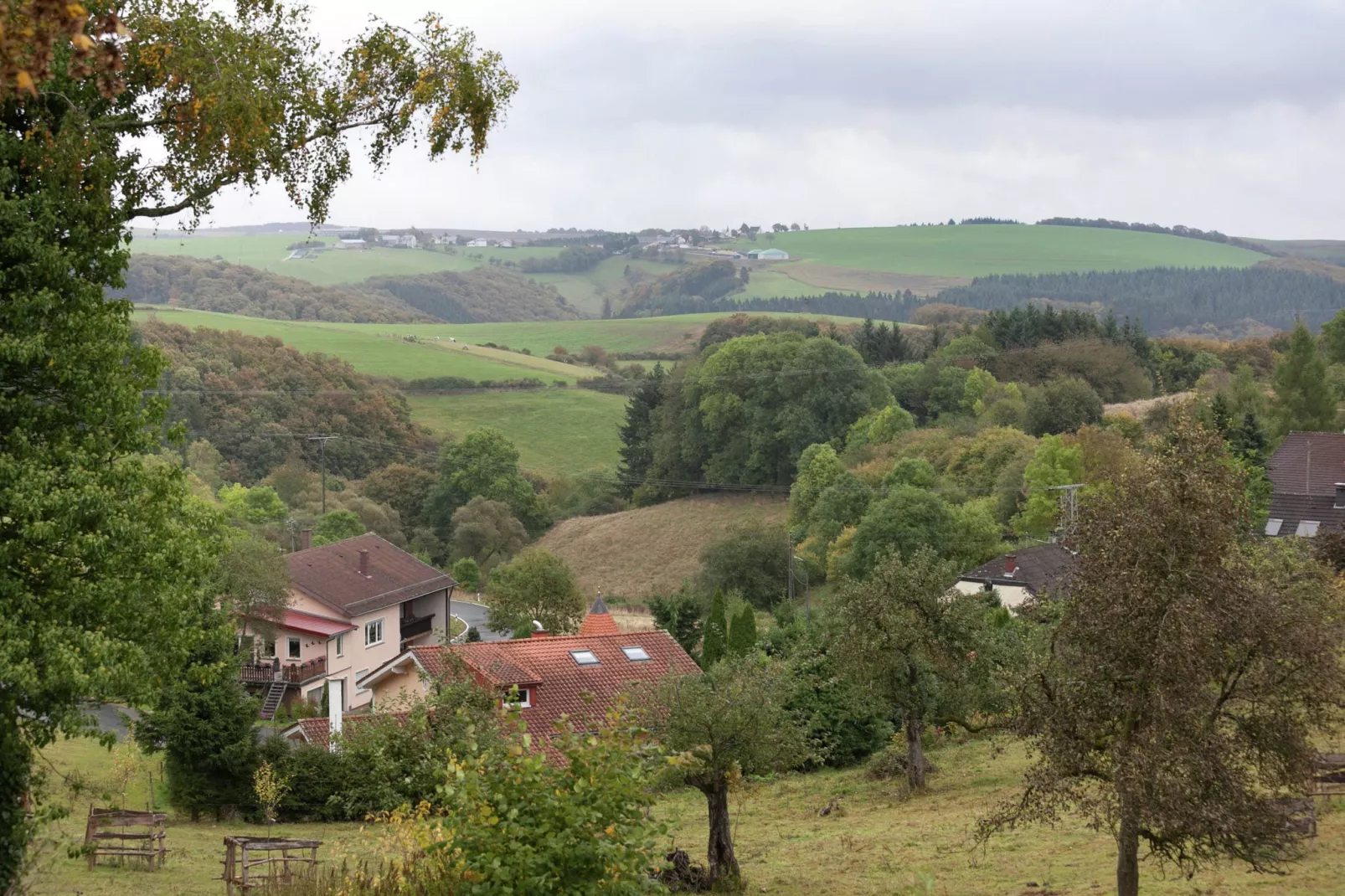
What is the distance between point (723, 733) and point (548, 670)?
39.6ft

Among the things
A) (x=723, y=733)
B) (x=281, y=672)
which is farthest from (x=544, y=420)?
(x=723, y=733)

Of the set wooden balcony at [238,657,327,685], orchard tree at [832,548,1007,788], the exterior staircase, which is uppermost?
orchard tree at [832,548,1007,788]

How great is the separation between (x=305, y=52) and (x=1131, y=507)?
32.8ft

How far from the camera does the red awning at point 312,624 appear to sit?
44.4m

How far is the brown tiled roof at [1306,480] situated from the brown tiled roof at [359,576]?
3112 centimetres

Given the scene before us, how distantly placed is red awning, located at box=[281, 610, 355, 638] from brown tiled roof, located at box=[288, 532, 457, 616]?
558 millimetres

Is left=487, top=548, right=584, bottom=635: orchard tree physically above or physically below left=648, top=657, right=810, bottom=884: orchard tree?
below

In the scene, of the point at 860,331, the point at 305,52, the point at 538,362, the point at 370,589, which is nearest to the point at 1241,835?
the point at 305,52

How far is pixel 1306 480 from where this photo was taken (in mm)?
44844

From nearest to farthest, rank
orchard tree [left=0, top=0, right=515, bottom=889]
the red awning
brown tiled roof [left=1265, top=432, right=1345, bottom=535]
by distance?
orchard tree [left=0, top=0, right=515, bottom=889] → brown tiled roof [left=1265, top=432, right=1345, bottom=535] → the red awning

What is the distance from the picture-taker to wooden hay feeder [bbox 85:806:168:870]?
716 inches

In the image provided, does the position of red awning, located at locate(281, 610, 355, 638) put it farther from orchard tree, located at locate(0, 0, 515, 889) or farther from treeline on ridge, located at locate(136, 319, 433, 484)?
treeline on ridge, located at locate(136, 319, 433, 484)

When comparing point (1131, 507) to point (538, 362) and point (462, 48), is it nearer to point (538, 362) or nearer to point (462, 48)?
point (462, 48)

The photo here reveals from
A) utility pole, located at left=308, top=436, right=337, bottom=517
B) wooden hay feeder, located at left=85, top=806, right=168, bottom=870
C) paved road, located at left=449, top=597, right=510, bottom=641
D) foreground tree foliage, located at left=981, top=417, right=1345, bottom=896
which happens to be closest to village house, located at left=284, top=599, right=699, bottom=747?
wooden hay feeder, located at left=85, top=806, right=168, bottom=870
